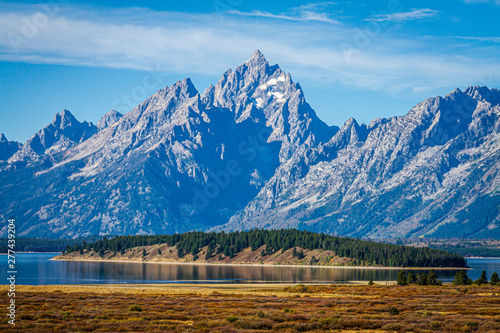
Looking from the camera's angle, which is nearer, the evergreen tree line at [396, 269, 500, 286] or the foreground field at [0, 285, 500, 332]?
the foreground field at [0, 285, 500, 332]

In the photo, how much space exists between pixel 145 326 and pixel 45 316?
627 inches

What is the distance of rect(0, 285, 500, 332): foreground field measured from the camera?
7450cm

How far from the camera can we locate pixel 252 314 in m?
88.7

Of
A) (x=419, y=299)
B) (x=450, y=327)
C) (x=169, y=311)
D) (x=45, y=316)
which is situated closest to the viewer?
(x=450, y=327)

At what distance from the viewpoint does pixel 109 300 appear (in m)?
111

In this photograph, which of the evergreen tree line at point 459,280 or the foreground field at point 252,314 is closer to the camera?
the foreground field at point 252,314

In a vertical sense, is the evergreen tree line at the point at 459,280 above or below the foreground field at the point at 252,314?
below

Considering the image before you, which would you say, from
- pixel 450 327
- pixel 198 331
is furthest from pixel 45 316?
pixel 450 327

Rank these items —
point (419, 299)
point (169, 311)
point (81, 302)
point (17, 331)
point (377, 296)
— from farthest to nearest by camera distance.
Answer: point (377, 296) < point (419, 299) < point (81, 302) < point (169, 311) < point (17, 331)

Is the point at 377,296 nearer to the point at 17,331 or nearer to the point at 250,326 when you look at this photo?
the point at 250,326

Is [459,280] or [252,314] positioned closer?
[252,314]

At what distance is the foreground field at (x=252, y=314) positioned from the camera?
7450cm

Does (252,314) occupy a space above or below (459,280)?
above

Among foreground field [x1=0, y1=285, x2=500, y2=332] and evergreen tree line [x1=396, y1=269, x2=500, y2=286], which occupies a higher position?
foreground field [x1=0, y1=285, x2=500, y2=332]
